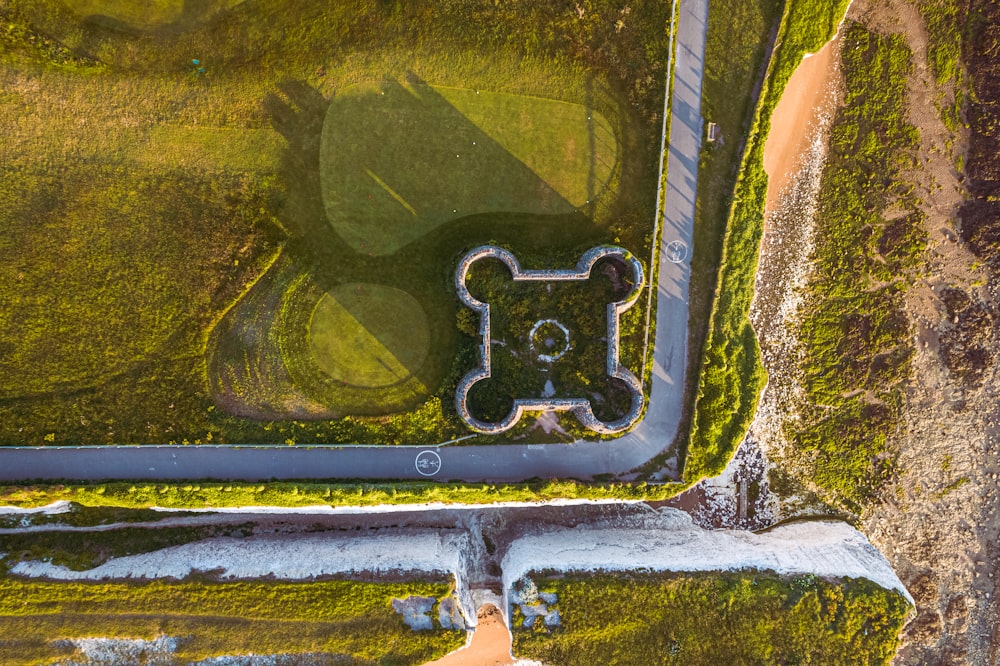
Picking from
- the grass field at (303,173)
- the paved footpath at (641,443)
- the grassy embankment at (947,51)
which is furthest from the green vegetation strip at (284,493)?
the grassy embankment at (947,51)

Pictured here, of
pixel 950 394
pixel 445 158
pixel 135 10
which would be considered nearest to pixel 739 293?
pixel 950 394

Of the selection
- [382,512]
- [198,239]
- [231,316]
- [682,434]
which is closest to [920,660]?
[682,434]

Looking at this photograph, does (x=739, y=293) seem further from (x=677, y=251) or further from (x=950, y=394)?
(x=950, y=394)

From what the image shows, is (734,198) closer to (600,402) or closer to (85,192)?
(600,402)

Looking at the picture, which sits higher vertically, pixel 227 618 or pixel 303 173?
pixel 303 173

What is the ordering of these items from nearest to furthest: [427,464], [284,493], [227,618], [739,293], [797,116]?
[227,618] → [284,493] → [427,464] → [739,293] → [797,116]
